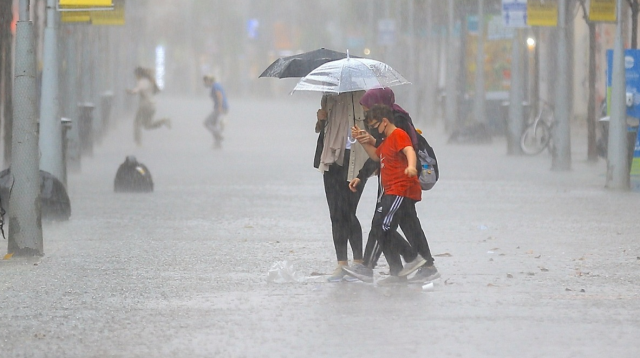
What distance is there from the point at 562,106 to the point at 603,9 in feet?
14.4

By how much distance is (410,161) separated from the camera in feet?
29.8

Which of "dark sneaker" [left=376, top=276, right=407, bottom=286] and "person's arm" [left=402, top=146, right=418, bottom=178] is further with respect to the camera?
"dark sneaker" [left=376, top=276, right=407, bottom=286]

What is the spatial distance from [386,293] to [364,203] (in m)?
7.63

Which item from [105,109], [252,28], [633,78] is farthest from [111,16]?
[252,28]

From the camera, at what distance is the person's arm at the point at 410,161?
8984 mm

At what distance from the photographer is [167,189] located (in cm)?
1856

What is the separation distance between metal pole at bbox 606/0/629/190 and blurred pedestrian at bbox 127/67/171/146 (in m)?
15.4

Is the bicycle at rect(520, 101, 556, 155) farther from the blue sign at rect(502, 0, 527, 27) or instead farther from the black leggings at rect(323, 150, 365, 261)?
the black leggings at rect(323, 150, 365, 261)

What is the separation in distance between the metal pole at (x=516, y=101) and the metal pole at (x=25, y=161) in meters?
16.7

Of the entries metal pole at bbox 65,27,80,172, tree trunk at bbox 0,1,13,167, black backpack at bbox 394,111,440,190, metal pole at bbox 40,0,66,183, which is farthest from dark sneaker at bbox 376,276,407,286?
metal pole at bbox 65,27,80,172

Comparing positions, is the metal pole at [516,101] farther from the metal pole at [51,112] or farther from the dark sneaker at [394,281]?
the dark sneaker at [394,281]

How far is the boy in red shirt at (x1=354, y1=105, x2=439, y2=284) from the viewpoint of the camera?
9328mm

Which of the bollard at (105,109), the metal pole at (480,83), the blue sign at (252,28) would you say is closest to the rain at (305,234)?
the metal pole at (480,83)

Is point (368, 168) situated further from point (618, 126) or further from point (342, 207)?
point (618, 126)
